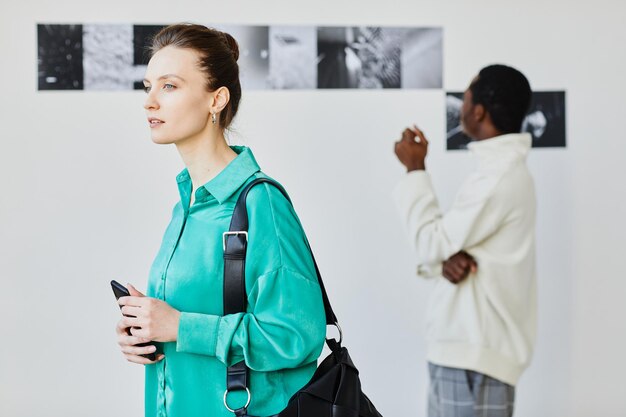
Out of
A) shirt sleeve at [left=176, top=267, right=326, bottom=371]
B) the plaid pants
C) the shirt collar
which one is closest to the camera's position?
shirt sleeve at [left=176, top=267, right=326, bottom=371]

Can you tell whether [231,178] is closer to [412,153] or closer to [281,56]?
[412,153]

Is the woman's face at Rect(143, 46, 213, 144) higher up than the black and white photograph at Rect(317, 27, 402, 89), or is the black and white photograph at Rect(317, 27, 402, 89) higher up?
the black and white photograph at Rect(317, 27, 402, 89)

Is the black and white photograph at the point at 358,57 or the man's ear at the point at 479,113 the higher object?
the black and white photograph at the point at 358,57

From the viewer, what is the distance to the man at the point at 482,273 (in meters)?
2.62

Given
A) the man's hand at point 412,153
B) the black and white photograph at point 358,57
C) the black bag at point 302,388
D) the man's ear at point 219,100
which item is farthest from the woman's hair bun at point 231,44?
the black and white photograph at point 358,57

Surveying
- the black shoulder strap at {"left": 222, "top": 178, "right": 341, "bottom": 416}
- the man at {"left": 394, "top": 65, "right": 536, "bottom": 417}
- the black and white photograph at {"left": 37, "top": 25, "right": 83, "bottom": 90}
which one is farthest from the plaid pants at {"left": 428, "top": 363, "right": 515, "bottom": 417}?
the black and white photograph at {"left": 37, "top": 25, "right": 83, "bottom": 90}

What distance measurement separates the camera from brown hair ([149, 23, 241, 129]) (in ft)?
5.54

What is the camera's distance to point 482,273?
8.75 feet

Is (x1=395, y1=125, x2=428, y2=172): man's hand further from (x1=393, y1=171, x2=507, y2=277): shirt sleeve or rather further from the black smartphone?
the black smartphone

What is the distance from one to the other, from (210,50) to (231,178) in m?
0.27

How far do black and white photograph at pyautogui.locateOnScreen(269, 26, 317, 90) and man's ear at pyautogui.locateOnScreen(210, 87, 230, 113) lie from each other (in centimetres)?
232

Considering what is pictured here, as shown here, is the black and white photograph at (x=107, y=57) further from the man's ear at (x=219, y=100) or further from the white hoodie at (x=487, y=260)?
the man's ear at (x=219, y=100)

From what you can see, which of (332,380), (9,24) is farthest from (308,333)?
(9,24)

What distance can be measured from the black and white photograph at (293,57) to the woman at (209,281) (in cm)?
231
